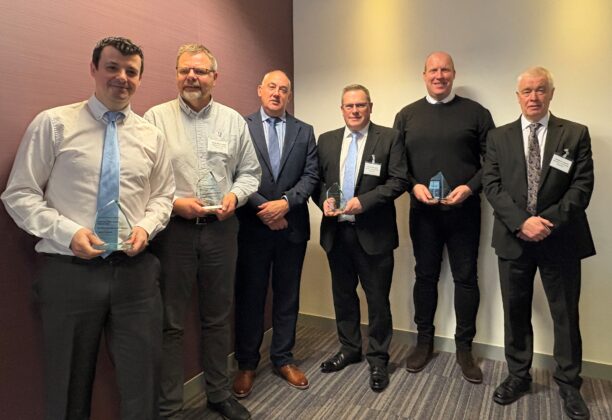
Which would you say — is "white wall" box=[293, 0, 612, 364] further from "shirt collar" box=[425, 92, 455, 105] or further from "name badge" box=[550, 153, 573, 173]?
"name badge" box=[550, 153, 573, 173]

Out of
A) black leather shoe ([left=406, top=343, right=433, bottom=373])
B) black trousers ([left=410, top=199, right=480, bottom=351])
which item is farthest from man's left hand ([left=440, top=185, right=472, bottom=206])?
black leather shoe ([left=406, top=343, right=433, bottom=373])

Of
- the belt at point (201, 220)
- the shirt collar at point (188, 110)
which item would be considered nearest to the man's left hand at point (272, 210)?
the belt at point (201, 220)

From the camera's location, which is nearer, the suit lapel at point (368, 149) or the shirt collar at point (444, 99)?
the suit lapel at point (368, 149)

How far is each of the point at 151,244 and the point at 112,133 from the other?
64cm

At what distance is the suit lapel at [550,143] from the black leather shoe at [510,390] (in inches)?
47.6

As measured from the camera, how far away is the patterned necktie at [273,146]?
2760 millimetres

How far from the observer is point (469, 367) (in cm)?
294

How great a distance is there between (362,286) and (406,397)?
0.72 m

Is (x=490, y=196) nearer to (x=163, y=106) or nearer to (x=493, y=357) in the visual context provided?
(x=493, y=357)

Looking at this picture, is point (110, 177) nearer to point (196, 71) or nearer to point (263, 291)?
point (196, 71)

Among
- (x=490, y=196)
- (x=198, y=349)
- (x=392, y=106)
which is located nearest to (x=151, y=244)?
(x=198, y=349)

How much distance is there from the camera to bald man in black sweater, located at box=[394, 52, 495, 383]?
9.41ft

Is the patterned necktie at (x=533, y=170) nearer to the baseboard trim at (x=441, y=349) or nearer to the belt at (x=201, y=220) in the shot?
the baseboard trim at (x=441, y=349)

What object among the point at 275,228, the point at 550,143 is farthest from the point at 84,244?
the point at 550,143
